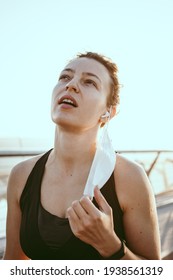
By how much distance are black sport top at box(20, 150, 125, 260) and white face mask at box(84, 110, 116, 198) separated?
0.12 feet

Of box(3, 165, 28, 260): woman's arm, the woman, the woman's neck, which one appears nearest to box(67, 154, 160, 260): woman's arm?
the woman

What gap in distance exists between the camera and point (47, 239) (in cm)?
102

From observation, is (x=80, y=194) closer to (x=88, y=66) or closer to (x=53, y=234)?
(x=53, y=234)

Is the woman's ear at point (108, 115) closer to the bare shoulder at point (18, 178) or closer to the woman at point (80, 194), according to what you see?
the woman at point (80, 194)

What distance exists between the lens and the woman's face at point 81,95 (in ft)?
3.52

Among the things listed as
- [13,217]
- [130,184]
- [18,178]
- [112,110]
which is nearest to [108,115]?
[112,110]

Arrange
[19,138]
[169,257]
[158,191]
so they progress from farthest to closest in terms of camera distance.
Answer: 1. [19,138]
2. [158,191]
3. [169,257]

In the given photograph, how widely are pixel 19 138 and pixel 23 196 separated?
14.2 metres

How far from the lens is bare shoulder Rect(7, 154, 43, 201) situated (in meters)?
1.20

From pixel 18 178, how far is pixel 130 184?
1.50ft

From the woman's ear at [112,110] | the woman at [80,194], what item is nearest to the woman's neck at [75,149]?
the woman at [80,194]

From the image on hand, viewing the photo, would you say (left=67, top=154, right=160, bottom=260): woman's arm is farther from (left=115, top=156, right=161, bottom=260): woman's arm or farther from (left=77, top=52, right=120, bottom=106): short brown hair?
(left=77, top=52, right=120, bottom=106): short brown hair

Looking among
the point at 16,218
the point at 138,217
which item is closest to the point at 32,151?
the point at 16,218
